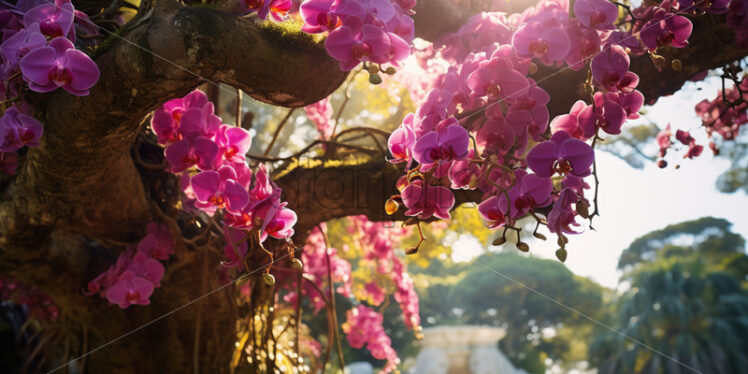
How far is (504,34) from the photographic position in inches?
37.4

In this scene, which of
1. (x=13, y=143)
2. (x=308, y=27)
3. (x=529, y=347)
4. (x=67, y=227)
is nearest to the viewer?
(x=308, y=27)

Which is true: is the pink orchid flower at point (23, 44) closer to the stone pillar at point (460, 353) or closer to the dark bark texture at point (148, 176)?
the dark bark texture at point (148, 176)

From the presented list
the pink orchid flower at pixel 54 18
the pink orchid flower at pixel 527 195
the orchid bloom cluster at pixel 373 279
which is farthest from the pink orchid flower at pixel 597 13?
the orchid bloom cluster at pixel 373 279

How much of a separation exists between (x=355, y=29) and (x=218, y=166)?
0.35 m

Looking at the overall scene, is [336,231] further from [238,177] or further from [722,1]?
[722,1]

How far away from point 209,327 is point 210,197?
0.64m

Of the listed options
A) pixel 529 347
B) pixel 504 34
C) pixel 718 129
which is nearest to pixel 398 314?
pixel 529 347

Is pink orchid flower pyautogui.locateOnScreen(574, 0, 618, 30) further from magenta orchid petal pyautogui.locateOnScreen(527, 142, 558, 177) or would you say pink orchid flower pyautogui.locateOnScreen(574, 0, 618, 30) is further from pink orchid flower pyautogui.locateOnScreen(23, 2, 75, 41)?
pink orchid flower pyautogui.locateOnScreen(23, 2, 75, 41)

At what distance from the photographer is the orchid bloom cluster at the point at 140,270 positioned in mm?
1078

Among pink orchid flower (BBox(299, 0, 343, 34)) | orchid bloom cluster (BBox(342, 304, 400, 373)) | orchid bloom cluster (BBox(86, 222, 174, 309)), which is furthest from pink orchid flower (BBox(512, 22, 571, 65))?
orchid bloom cluster (BBox(342, 304, 400, 373))

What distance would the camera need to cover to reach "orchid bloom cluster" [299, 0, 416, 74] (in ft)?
2.16

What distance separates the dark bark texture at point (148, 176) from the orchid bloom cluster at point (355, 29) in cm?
13

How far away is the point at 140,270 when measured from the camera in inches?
43.7

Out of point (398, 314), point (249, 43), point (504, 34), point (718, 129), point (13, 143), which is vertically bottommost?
point (398, 314)
